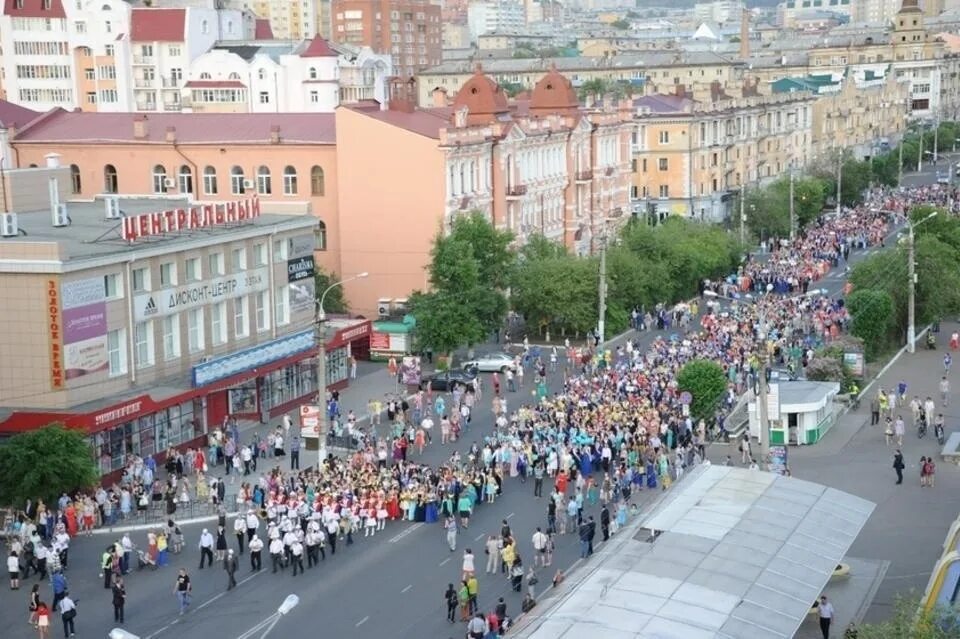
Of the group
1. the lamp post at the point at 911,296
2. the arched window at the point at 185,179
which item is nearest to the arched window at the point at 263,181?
the arched window at the point at 185,179

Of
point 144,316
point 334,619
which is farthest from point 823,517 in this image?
point 144,316

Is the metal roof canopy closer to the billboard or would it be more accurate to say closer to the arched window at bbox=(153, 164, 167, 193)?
the billboard

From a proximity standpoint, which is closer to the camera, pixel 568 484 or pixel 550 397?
pixel 568 484

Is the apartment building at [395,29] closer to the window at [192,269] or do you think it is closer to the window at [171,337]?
the window at [192,269]

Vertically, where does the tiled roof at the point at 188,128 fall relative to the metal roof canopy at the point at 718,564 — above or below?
above

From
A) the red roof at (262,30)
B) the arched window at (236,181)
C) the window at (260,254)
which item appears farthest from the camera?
the red roof at (262,30)

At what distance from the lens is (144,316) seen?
45000 millimetres

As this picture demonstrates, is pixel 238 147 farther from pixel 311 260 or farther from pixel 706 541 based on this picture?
pixel 706 541

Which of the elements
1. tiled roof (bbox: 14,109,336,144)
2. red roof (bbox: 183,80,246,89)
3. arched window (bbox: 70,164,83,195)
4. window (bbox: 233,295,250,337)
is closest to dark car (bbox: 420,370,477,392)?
window (bbox: 233,295,250,337)

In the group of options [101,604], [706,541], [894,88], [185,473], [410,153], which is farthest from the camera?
[894,88]

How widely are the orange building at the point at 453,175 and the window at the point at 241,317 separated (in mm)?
14001

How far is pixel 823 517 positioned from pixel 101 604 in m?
13.8

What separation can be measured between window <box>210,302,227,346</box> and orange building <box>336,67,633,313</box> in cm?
1540

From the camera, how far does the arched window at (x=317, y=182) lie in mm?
66188
